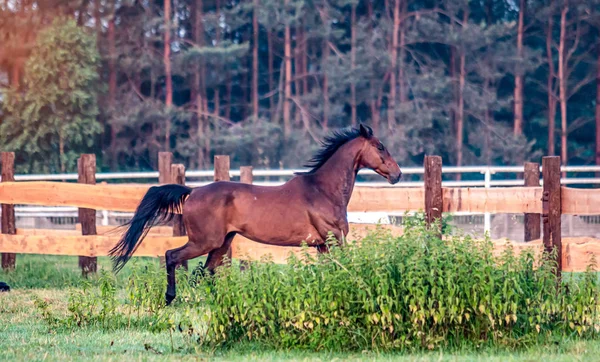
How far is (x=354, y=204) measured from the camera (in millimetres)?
9945

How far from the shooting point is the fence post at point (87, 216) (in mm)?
11180

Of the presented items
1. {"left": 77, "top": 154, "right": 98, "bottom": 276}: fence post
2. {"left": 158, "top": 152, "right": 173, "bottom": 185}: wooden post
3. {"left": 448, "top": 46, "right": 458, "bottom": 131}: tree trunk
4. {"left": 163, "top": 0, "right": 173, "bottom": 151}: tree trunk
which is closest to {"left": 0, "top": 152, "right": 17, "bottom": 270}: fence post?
{"left": 77, "top": 154, "right": 98, "bottom": 276}: fence post

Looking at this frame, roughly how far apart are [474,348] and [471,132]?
24891mm

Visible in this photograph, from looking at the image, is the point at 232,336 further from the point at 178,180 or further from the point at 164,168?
the point at 164,168

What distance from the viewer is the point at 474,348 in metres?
6.31

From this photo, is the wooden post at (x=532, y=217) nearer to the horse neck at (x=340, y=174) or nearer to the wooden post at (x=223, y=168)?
the horse neck at (x=340, y=174)

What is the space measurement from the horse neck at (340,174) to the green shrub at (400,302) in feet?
8.02

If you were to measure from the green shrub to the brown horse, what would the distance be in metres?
2.13

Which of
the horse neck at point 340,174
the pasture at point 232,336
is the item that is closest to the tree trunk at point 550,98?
the horse neck at point 340,174

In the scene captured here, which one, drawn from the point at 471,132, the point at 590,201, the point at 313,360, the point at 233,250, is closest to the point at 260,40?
the point at 471,132

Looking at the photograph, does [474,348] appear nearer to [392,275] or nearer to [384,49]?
[392,275]

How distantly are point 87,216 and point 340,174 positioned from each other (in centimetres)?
375

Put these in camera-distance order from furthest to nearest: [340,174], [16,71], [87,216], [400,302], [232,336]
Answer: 1. [16,71]
2. [87,216]
3. [340,174]
4. [232,336]
5. [400,302]

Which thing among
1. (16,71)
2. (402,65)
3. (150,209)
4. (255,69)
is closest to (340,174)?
(150,209)
